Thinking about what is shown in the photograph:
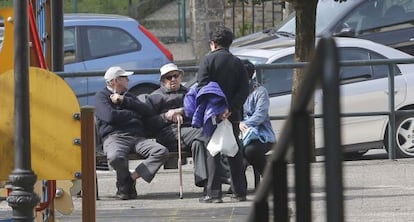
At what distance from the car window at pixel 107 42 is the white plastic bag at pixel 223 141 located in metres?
6.06

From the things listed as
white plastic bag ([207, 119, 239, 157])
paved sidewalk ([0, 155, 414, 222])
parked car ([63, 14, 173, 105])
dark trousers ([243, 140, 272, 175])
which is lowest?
paved sidewalk ([0, 155, 414, 222])

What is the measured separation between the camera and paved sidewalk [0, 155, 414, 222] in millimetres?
9094

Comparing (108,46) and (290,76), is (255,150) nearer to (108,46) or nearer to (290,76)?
(290,76)

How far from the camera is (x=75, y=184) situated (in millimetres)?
8016

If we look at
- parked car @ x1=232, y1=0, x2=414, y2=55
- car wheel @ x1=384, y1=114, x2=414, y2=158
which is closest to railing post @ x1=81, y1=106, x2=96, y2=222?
car wheel @ x1=384, y1=114, x2=414, y2=158

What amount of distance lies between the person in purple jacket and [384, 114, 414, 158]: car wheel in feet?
8.48

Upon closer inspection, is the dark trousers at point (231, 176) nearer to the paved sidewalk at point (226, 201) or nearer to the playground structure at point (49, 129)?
the paved sidewalk at point (226, 201)

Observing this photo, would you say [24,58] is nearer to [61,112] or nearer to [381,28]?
[61,112]

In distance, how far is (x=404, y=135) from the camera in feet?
39.4

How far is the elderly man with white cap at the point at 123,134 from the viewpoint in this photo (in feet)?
33.3

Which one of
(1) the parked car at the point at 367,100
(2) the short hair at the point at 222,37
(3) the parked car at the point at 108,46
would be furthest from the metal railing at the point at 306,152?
(3) the parked car at the point at 108,46

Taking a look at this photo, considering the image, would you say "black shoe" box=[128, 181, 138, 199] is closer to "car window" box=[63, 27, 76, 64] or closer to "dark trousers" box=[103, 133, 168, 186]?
"dark trousers" box=[103, 133, 168, 186]

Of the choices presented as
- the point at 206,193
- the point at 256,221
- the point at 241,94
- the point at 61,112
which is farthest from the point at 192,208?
the point at 256,221

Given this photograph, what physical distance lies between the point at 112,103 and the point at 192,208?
1.39 m
